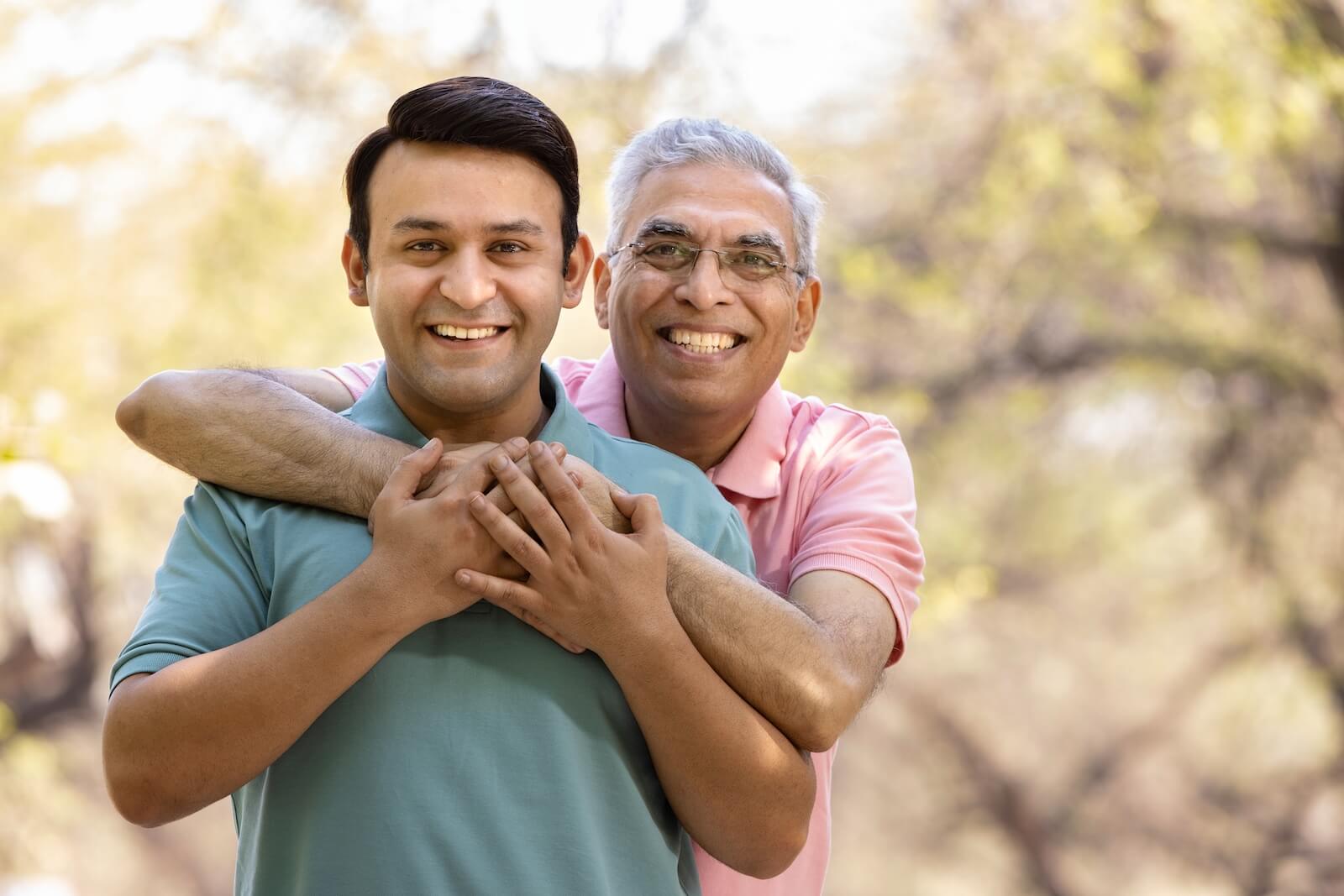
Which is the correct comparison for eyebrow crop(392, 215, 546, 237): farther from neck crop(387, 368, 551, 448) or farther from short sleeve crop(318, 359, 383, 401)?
short sleeve crop(318, 359, 383, 401)

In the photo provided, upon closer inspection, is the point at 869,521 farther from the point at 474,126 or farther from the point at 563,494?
the point at 474,126

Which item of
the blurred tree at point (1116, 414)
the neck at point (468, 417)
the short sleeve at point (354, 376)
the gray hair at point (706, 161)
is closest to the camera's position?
the neck at point (468, 417)

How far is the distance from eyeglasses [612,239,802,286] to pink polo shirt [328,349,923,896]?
0.74ft

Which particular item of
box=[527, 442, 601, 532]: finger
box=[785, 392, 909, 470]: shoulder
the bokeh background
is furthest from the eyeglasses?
the bokeh background

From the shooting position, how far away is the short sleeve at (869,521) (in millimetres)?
2170

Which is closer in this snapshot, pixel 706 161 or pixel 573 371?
pixel 706 161

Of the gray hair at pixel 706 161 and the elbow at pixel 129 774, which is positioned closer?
the elbow at pixel 129 774

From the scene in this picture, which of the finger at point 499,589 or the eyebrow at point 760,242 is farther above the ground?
the eyebrow at point 760,242

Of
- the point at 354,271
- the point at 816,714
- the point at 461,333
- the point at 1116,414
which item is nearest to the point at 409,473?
the point at 461,333

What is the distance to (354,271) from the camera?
2053mm

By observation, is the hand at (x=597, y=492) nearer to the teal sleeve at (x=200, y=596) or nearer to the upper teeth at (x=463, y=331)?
the upper teeth at (x=463, y=331)

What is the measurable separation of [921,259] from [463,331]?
6.70 meters

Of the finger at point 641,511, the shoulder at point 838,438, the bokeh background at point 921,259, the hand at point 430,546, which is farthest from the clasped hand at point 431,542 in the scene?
the bokeh background at point 921,259

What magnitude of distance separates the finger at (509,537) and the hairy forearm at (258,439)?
20cm
